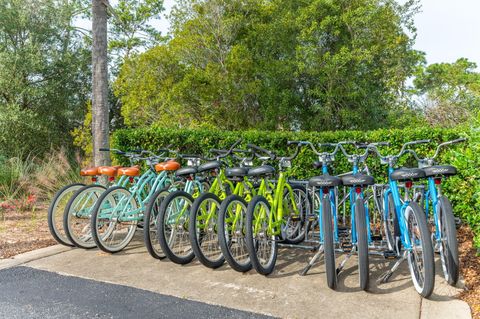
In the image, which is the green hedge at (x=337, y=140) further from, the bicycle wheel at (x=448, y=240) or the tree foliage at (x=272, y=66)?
the tree foliage at (x=272, y=66)

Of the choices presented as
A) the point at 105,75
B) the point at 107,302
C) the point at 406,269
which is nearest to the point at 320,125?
the point at 105,75

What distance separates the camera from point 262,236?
12.6 feet

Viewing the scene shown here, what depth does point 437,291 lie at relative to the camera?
3182 millimetres

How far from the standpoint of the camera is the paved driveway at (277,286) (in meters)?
2.94

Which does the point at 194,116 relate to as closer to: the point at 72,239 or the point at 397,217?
the point at 72,239

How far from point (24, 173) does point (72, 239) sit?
16.2ft

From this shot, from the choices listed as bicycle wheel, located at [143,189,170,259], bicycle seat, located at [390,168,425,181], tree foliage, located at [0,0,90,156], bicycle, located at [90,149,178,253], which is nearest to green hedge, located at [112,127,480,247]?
bicycle seat, located at [390,168,425,181]

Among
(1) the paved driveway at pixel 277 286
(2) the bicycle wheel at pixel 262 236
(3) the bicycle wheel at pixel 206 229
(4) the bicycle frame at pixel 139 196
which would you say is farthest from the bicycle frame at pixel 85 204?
(2) the bicycle wheel at pixel 262 236

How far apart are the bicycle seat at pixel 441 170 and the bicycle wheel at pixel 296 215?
163 cm

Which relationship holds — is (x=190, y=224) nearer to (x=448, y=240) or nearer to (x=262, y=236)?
(x=262, y=236)

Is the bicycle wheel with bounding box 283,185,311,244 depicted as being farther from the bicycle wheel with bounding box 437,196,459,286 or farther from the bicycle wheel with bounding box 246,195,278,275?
the bicycle wheel with bounding box 437,196,459,286

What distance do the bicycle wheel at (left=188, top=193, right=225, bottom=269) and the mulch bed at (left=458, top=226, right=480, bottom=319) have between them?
2.13 meters

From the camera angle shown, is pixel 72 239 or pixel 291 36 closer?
pixel 72 239

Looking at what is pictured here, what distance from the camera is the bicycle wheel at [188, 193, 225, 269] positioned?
368 cm
